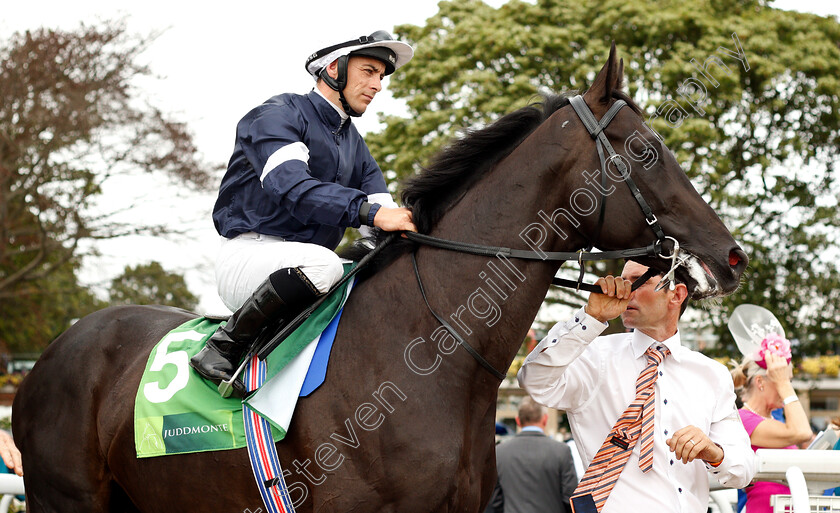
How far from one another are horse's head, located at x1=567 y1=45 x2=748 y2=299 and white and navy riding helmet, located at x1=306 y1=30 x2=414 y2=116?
96cm

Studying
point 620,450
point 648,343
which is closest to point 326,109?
point 648,343

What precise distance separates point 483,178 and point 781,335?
2414mm

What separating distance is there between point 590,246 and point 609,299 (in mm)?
224

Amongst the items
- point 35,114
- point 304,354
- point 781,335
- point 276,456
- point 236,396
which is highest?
point 35,114

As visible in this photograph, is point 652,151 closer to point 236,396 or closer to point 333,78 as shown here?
point 333,78

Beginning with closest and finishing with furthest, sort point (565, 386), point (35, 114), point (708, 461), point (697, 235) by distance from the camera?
point (697, 235)
point (708, 461)
point (565, 386)
point (35, 114)

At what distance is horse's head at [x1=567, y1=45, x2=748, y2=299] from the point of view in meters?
2.80

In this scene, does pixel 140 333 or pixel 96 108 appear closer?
pixel 140 333

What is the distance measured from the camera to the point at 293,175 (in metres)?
3.03

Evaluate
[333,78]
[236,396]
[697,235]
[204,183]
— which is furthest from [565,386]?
[204,183]

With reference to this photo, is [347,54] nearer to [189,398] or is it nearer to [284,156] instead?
[284,156]

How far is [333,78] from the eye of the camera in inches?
136

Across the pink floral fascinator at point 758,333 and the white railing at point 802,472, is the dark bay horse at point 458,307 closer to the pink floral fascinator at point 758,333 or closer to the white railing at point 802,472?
the white railing at point 802,472

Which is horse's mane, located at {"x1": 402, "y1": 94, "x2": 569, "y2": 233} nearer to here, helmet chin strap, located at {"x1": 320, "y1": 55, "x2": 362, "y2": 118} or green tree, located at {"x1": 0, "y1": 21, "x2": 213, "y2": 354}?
helmet chin strap, located at {"x1": 320, "y1": 55, "x2": 362, "y2": 118}
